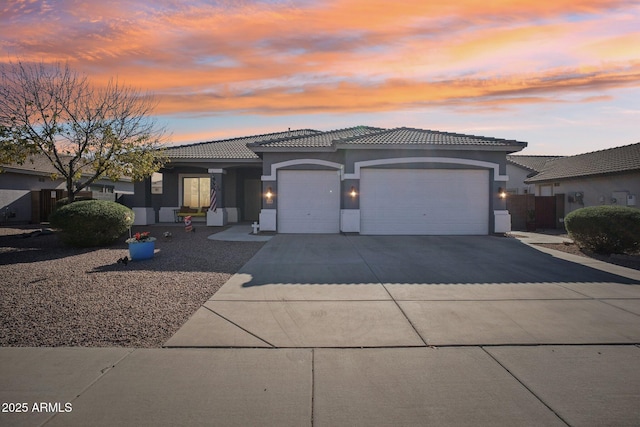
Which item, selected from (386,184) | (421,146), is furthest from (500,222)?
(386,184)

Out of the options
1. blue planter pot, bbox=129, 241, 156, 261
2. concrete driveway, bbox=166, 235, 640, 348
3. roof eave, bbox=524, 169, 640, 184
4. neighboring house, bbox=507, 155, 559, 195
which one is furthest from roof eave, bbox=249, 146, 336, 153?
neighboring house, bbox=507, 155, 559, 195

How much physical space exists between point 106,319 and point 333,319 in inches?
137

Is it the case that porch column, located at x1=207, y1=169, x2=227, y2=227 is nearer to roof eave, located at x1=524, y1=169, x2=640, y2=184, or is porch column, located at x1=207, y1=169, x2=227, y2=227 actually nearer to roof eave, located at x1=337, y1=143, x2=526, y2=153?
roof eave, located at x1=337, y1=143, x2=526, y2=153

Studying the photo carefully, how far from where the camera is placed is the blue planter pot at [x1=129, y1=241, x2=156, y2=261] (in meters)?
10.7

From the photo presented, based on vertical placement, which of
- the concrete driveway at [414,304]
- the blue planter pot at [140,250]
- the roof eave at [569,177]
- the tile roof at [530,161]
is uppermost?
the tile roof at [530,161]

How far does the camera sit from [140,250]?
10789 millimetres

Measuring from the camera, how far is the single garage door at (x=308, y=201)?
17.8 metres

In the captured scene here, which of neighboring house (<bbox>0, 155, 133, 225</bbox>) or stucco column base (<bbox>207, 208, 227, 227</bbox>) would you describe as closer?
stucco column base (<bbox>207, 208, 227, 227</bbox>)

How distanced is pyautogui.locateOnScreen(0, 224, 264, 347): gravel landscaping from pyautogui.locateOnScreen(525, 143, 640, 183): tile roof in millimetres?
19558

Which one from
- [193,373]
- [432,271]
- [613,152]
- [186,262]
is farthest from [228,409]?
[613,152]

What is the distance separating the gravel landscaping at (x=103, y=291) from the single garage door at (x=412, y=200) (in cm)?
647

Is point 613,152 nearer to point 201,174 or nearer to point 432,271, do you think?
point 432,271

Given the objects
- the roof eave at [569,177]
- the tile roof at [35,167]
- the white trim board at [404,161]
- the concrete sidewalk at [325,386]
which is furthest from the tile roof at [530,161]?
the tile roof at [35,167]

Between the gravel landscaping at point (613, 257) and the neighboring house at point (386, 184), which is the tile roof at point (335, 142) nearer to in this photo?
the neighboring house at point (386, 184)
